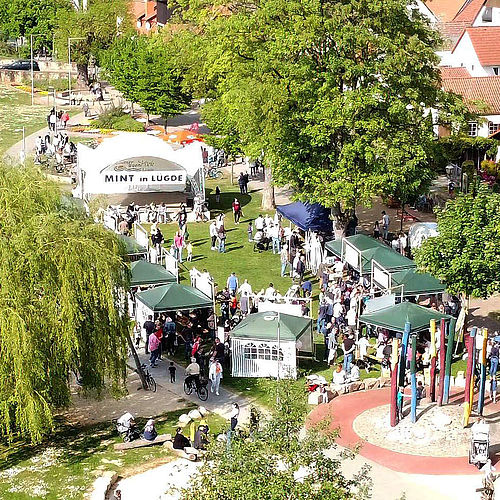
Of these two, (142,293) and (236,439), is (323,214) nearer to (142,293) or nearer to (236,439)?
(142,293)

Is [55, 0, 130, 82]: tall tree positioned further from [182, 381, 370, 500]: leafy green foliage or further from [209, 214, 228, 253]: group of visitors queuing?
[182, 381, 370, 500]: leafy green foliage

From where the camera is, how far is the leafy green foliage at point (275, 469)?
1698 cm

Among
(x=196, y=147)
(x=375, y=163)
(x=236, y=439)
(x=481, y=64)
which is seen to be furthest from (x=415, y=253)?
(x=481, y=64)

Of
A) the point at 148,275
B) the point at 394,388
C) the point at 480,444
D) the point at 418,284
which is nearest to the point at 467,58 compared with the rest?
the point at 418,284

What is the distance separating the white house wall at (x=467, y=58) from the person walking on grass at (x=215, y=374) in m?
41.1

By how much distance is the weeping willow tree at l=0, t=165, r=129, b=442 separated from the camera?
25.1 m

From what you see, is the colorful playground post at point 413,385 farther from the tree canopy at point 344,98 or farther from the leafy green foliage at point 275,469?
the tree canopy at point 344,98

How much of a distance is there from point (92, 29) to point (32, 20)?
65.2 feet

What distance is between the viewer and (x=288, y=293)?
113 ft

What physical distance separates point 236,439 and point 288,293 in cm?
1649

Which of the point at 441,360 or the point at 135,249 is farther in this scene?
the point at 135,249

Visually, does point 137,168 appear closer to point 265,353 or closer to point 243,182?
point 243,182

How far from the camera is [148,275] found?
34.0 metres

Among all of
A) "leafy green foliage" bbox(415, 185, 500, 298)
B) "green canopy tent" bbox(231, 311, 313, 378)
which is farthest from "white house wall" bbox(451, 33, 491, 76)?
"green canopy tent" bbox(231, 311, 313, 378)
